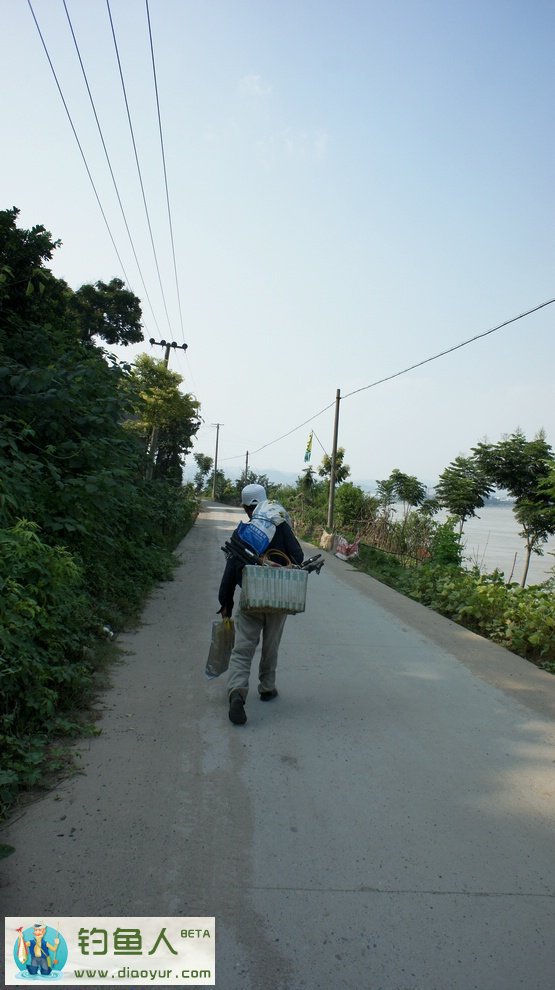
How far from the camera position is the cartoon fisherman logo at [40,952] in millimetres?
2373

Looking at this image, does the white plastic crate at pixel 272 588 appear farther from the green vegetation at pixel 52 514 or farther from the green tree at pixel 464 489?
the green tree at pixel 464 489

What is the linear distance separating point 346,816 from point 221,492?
3218 inches

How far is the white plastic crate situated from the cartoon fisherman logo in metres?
2.41

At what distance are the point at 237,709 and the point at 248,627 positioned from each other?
59cm

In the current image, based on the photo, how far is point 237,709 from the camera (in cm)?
472

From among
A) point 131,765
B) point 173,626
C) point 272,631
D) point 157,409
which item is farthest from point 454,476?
point 131,765

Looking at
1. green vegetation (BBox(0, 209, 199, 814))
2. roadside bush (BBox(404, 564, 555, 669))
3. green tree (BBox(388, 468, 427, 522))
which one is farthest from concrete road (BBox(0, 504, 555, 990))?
green tree (BBox(388, 468, 427, 522))

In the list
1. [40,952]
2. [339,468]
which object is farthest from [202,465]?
[40,952]

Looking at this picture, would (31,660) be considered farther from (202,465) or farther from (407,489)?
(202,465)

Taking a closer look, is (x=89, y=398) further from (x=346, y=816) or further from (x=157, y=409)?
(x=157, y=409)

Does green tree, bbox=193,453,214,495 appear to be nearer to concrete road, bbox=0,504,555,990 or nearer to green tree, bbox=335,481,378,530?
green tree, bbox=335,481,378,530

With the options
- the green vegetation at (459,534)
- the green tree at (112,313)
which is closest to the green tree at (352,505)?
the green vegetation at (459,534)

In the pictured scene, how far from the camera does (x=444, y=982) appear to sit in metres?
2.34

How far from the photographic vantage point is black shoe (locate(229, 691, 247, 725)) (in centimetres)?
470
